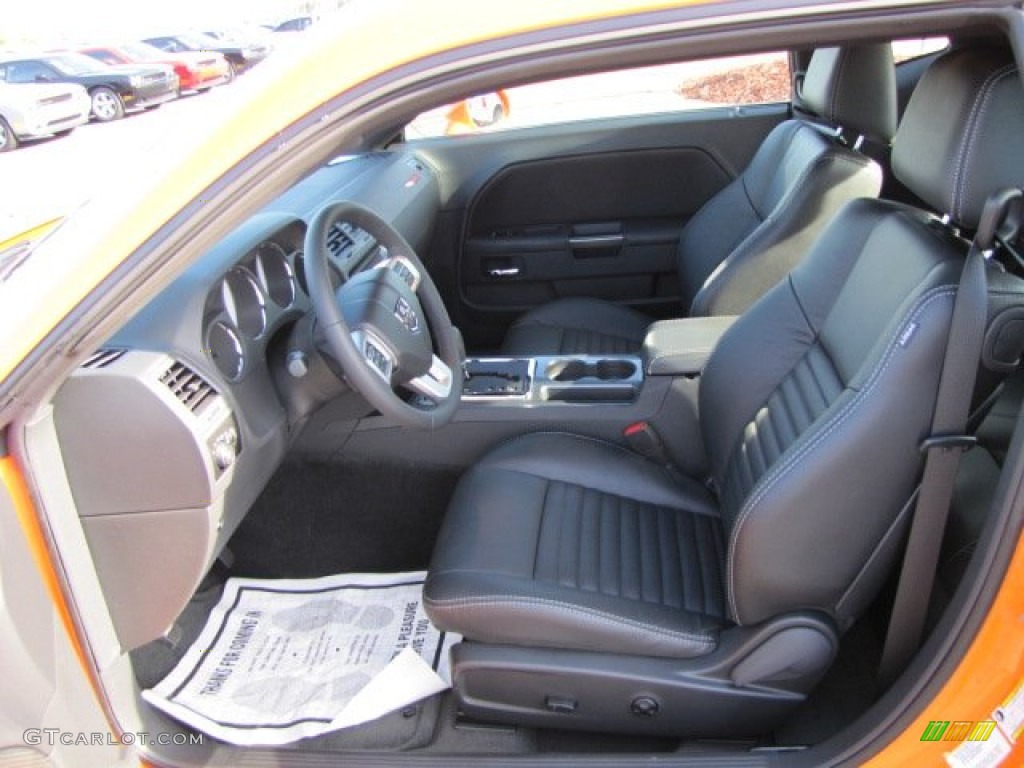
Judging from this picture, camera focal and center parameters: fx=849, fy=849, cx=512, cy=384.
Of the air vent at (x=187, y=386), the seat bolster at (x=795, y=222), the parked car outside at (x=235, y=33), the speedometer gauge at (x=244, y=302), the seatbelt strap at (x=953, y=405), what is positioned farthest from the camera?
the parked car outside at (x=235, y=33)

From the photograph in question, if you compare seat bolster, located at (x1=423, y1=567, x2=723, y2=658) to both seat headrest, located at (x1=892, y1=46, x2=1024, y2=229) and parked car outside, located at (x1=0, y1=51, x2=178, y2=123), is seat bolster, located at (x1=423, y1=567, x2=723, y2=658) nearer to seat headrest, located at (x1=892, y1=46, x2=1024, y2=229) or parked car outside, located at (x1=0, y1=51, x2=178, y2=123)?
seat headrest, located at (x1=892, y1=46, x2=1024, y2=229)

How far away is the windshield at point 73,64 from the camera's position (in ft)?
36.5

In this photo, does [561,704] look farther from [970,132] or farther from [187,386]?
[970,132]

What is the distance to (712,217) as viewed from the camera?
111 inches

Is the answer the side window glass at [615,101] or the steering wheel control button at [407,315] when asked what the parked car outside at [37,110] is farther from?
the steering wheel control button at [407,315]

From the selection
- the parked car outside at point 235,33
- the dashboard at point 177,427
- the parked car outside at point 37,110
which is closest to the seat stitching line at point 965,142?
the dashboard at point 177,427

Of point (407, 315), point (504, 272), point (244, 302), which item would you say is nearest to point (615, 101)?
point (504, 272)

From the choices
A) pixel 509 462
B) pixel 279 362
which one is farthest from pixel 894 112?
pixel 279 362

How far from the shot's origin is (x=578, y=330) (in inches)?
106

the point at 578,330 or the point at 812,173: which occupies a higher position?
the point at 812,173

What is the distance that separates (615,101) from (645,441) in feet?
6.37

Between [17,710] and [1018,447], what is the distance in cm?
127

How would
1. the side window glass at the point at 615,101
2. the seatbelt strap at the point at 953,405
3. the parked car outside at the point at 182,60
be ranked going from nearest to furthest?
1. the seatbelt strap at the point at 953,405
2. the side window glass at the point at 615,101
3. the parked car outside at the point at 182,60

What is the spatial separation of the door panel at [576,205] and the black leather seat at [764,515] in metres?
1.44
